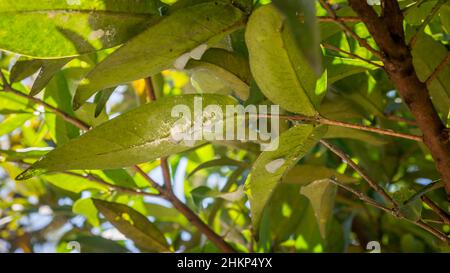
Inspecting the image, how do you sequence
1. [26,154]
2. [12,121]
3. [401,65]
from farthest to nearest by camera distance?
[12,121], [26,154], [401,65]

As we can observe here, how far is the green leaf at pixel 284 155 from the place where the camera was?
71 centimetres

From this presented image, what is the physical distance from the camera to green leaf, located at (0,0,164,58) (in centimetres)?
64

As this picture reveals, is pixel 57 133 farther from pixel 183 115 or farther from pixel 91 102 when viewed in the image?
pixel 183 115

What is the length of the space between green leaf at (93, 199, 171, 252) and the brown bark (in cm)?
60

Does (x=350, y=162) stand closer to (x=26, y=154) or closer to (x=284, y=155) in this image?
(x=284, y=155)

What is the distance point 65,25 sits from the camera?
0.66 meters

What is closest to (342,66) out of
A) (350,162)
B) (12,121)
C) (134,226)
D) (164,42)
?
(350,162)

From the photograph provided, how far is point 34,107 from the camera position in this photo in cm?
118

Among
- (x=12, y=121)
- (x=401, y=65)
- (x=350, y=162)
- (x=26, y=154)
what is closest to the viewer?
(x=401, y=65)

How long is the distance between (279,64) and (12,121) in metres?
0.71

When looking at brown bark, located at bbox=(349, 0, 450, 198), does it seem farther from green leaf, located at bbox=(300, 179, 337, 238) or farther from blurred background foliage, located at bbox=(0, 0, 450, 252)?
green leaf, located at bbox=(300, 179, 337, 238)

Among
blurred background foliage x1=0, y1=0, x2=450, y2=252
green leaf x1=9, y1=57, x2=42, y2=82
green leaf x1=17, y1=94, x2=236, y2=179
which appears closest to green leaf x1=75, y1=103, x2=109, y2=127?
blurred background foliage x1=0, y1=0, x2=450, y2=252

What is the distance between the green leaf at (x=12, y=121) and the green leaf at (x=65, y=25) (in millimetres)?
569
